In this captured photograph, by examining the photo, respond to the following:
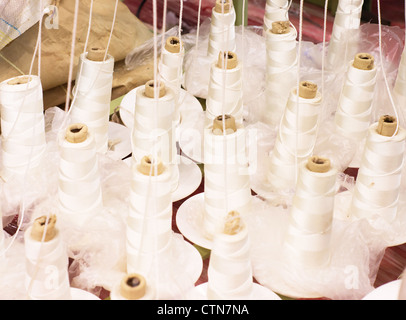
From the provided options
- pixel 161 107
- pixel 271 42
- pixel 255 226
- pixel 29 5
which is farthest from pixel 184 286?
pixel 29 5

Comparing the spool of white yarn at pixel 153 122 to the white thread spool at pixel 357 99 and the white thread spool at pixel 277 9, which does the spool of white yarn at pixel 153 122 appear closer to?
the white thread spool at pixel 357 99

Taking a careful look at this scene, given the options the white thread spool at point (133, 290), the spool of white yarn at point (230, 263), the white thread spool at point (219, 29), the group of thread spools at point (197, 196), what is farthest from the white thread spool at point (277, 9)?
the white thread spool at point (133, 290)

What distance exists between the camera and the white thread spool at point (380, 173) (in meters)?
0.99

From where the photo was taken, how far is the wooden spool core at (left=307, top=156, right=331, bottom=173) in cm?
89

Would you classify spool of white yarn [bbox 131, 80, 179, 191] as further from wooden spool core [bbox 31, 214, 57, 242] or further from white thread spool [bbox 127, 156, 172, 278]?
wooden spool core [bbox 31, 214, 57, 242]

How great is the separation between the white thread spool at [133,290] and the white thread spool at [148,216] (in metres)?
0.13

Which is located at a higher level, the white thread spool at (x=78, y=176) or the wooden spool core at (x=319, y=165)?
the wooden spool core at (x=319, y=165)

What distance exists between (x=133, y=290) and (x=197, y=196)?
40cm

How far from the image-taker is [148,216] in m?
0.89

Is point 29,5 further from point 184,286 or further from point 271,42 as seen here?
point 184,286

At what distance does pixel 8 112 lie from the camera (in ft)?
3.56

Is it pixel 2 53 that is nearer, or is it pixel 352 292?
pixel 352 292

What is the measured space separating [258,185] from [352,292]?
1.02ft

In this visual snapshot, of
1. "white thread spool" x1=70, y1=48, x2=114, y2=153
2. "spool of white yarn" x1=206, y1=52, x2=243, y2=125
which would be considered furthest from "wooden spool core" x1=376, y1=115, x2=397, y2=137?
"white thread spool" x1=70, y1=48, x2=114, y2=153
